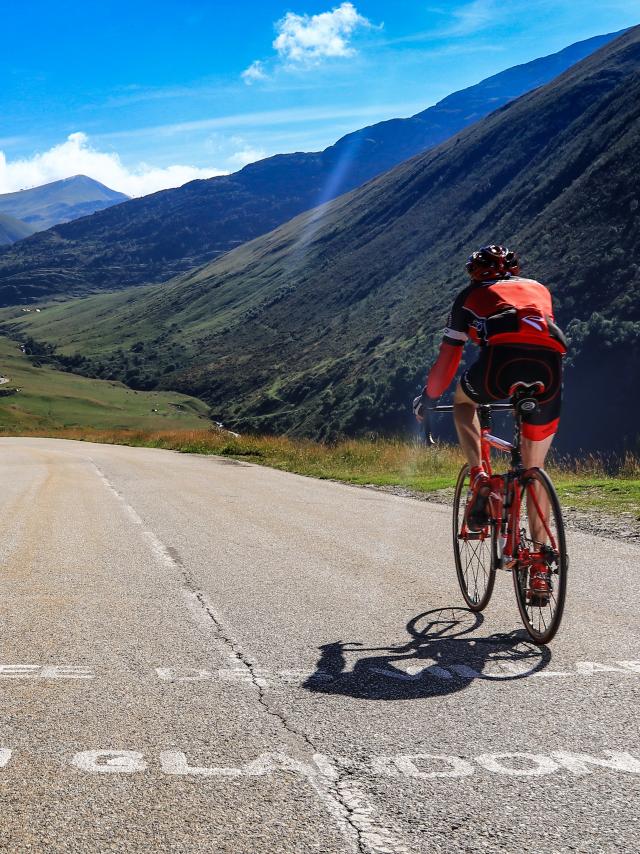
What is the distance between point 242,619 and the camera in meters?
5.38

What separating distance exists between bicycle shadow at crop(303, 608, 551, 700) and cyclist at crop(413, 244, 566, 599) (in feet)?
1.35

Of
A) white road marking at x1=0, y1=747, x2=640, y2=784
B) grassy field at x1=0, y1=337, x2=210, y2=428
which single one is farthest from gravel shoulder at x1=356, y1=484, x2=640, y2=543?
grassy field at x1=0, y1=337, x2=210, y2=428

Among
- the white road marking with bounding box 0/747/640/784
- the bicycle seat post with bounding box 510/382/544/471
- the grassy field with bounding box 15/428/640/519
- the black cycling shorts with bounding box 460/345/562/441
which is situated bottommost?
the grassy field with bounding box 15/428/640/519

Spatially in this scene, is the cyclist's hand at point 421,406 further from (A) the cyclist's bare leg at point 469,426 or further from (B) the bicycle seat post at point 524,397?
(B) the bicycle seat post at point 524,397

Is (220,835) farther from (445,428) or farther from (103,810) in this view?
(445,428)

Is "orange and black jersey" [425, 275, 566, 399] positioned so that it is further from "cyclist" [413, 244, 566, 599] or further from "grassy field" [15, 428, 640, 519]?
"grassy field" [15, 428, 640, 519]

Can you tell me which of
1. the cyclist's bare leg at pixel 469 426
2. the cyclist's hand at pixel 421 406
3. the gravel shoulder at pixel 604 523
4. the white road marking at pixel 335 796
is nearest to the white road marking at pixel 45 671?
the white road marking at pixel 335 796

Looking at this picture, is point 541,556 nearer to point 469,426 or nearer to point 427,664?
point 427,664

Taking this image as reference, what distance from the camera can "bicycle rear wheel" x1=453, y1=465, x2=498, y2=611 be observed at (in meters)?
5.25

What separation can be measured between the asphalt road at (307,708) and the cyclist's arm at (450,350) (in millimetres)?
1538

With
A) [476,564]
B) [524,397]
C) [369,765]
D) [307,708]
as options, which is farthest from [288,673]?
[524,397]

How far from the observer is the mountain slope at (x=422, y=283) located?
56812mm

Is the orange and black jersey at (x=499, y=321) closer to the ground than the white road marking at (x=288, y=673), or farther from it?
farther from it

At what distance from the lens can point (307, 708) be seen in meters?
3.68
